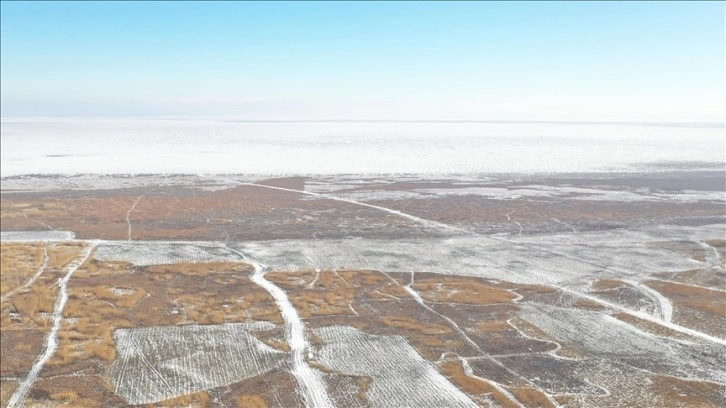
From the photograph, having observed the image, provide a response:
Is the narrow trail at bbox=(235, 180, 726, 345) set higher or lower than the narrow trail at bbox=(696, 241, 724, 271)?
lower

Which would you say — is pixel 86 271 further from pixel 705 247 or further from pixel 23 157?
pixel 23 157

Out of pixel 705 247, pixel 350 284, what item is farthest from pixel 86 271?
pixel 705 247

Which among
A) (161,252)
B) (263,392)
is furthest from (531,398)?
(161,252)

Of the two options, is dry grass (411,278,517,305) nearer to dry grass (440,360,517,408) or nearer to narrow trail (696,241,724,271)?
dry grass (440,360,517,408)

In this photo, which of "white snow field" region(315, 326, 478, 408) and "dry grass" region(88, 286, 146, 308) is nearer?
"white snow field" region(315, 326, 478, 408)

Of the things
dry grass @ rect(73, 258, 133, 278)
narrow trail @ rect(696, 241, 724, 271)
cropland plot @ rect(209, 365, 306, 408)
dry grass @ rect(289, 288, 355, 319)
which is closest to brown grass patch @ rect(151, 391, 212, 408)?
cropland plot @ rect(209, 365, 306, 408)

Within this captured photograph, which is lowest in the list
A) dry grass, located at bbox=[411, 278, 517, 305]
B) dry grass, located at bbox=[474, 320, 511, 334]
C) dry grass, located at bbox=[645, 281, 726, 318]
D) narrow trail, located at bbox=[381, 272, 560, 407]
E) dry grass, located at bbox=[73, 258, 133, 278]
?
dry grass, located at bbox=[73, 258, 133, 278]

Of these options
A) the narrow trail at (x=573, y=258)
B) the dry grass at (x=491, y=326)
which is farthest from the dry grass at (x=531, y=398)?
the narrow trail at (x=573, y=258)

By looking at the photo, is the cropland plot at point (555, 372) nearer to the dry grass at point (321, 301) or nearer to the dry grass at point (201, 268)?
the dry grass at point (321, 301)

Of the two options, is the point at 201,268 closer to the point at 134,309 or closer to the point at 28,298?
the point at 134,309
